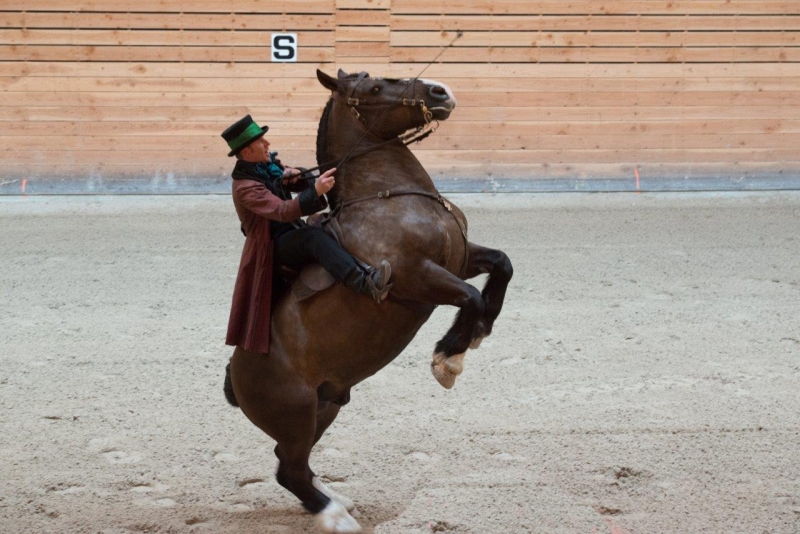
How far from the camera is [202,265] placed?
6941 millimetres

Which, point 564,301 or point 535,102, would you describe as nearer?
point 564,301

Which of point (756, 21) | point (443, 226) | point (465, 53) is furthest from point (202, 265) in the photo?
point (756, 21)

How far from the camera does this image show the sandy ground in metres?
3.86

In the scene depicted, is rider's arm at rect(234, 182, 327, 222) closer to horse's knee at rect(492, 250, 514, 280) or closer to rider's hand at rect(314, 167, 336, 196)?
rider's hand at rect(314, 167, 336, 196)

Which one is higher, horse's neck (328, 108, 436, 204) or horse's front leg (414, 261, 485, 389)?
horse's neck (328, 108, 436, 204)

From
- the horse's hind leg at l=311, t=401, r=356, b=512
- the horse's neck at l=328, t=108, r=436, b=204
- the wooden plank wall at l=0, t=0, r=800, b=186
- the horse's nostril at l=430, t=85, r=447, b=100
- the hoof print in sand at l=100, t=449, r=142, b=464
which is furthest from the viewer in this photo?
the wooden plank wall at l=0, t=0, r=800, b=186

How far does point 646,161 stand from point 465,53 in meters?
2.02

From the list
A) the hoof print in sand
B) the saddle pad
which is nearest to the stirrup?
the saddle pad

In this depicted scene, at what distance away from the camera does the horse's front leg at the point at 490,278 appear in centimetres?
348

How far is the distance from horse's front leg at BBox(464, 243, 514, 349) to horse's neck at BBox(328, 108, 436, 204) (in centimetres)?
35

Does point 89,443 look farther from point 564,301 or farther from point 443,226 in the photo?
point 564,301

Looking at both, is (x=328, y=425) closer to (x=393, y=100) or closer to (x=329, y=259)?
(x=329, y=259)

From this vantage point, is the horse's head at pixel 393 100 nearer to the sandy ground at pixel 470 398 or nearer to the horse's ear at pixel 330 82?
the horse's ear at pixel 330 82

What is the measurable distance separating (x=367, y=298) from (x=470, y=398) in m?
1.87
